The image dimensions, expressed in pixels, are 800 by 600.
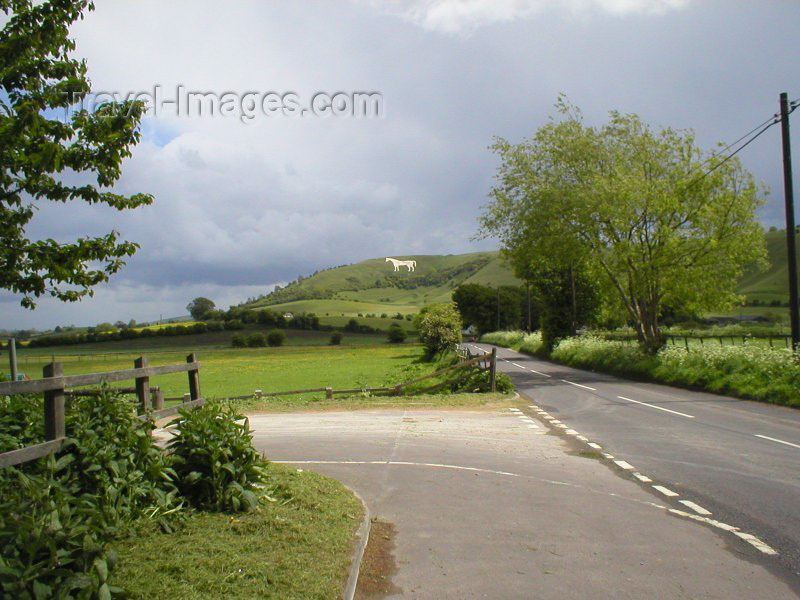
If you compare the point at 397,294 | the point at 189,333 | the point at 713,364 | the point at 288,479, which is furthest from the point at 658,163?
the point at 397,294

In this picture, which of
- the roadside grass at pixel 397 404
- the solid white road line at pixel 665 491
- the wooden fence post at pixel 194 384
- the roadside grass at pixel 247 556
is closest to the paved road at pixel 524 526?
the solid white road line at pixel 665 491

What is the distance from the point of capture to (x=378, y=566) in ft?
19.1

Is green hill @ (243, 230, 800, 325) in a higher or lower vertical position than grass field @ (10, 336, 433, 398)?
higher

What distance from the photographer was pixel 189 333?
90.5m

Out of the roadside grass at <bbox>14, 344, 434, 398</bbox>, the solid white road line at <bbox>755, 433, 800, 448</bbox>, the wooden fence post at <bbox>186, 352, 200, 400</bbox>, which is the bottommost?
the roadside grass at <bbox>14, 344, 434, 398</bbox>

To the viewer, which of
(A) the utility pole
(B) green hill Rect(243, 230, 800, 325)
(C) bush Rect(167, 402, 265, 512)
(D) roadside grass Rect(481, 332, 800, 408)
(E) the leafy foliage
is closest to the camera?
→ (C) bush Rect(167, 402, 265, 512)

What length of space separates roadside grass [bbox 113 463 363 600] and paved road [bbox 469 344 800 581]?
3636 mm

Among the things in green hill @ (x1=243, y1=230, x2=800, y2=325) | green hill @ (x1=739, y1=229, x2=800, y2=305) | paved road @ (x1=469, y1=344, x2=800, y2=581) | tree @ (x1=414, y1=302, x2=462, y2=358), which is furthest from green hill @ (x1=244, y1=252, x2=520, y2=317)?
paved road @ (x1=469, y1=344, x2=800, y2=581)

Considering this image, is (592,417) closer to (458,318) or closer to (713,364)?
(713,364)

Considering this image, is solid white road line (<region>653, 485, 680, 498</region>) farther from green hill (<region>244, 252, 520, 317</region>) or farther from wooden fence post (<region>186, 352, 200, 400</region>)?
green hill (<region>244, 252, 520, 317</region>)

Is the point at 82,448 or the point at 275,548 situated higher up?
the point at 82,448

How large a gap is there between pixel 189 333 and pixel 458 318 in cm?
5288

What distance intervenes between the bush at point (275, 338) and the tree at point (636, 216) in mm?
62687

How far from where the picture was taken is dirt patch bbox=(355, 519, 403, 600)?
524 centimetres
